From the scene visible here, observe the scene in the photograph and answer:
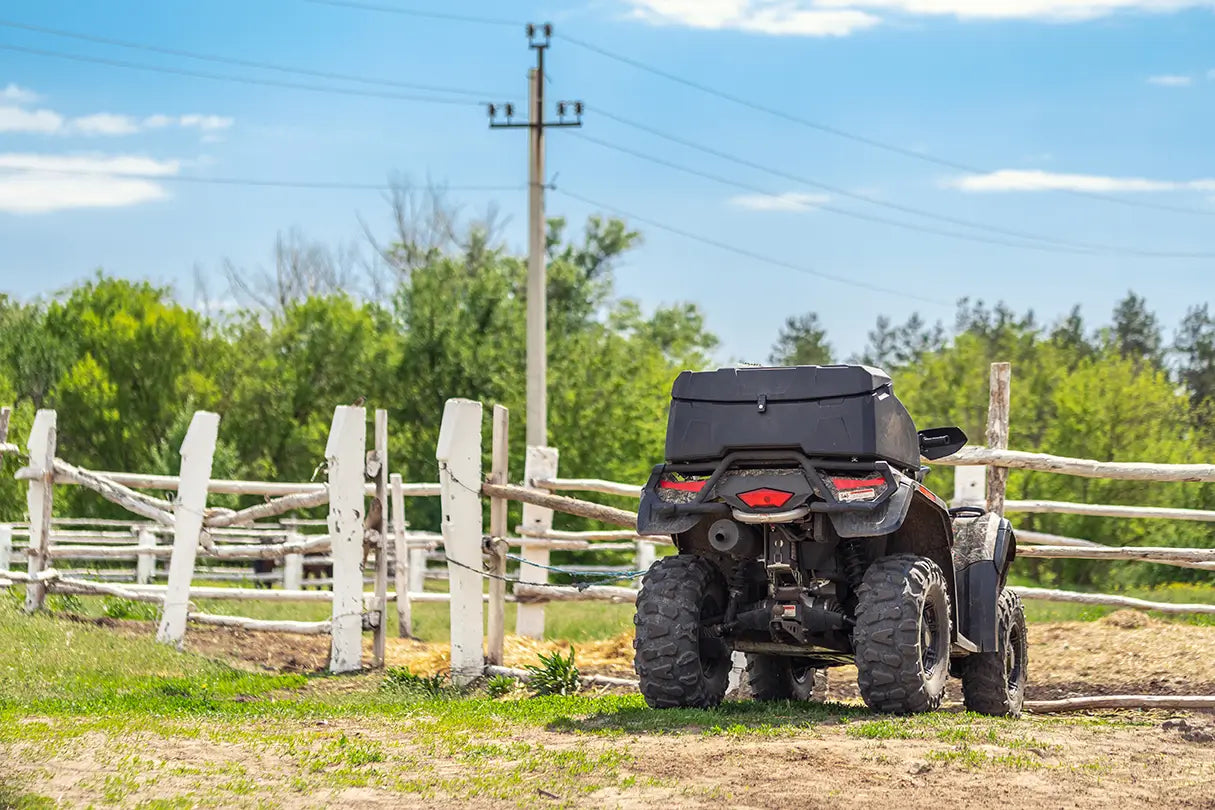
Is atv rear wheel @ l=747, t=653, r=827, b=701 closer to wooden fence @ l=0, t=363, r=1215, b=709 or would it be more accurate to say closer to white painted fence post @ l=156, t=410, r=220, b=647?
wooden fence @ l=0, t=363, r=1215, b=709

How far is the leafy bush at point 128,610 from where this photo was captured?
40.9ft

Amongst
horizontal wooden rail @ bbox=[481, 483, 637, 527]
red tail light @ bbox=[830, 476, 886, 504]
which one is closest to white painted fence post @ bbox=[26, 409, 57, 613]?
horizontal wooden rail @ bbox=[481, 483, 637, 527]

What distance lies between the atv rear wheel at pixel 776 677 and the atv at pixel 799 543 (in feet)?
2.40

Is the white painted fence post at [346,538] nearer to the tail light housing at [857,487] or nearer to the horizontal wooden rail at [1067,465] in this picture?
the horizontal wooden rail at [1067,465]

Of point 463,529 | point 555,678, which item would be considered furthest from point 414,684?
point 463,529

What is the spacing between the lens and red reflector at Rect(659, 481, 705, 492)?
7227mm

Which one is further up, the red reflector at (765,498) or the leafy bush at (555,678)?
the red reflector at (765,498)

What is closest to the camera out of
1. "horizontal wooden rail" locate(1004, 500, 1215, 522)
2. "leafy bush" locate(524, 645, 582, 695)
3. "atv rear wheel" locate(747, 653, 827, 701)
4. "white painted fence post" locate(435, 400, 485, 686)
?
"atv rear wheel" locate(747, 653, 827, 701)

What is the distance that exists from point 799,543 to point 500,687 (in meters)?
2.79

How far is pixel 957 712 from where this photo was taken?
25.7ft

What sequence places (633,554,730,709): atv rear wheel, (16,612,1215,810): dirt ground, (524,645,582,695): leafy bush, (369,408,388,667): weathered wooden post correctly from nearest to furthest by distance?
(16,612,1215,810): dirt ground, (633,554,730,709): atv rear wheel, (524,645,582,695): leafy bush, (369,408,388,667): weathered wooden post

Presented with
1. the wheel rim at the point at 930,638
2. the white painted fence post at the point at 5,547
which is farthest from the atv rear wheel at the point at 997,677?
the white painted fence post at the point at 5,547

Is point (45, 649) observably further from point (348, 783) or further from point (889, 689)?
point (889, 689)

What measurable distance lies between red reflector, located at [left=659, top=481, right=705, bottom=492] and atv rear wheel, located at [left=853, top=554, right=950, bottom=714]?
916 mm
